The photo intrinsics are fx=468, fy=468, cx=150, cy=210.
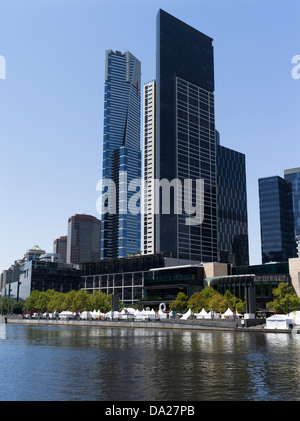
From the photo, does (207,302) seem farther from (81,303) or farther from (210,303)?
(81,303)

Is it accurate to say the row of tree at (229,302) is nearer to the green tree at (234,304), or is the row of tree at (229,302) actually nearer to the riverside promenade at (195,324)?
the green tree at (234,304)

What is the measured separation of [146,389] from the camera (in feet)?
88.9

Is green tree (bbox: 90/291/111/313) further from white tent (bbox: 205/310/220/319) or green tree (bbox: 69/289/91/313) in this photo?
white tent (bbox: 205/310/220/319)

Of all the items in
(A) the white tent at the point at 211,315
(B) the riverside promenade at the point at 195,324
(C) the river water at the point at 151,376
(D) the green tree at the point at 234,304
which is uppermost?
(D) the green tree at the point at 234,304

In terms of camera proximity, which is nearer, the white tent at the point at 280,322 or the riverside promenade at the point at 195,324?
the white tent at the point at 280,322

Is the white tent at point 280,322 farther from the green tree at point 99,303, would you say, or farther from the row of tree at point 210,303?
the green tree at point 99,303

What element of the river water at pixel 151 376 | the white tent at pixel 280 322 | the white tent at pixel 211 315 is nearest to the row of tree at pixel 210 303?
the white tent at pixel 211 315

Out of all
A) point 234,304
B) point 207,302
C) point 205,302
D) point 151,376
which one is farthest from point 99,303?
point 151,376

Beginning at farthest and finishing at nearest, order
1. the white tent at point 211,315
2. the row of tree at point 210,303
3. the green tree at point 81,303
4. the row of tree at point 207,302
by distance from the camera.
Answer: the green tree at point 81,303
the row of tree at point 210,303
the white tent at point 211,315
the row of tree at point 207,302

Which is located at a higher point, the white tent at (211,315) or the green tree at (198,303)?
the green tree at (198,303)

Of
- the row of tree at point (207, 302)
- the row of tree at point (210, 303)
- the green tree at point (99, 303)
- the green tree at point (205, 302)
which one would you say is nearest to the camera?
the row of tree at point (207, 302)

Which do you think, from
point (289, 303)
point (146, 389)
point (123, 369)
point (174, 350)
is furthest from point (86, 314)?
point (146, 389)
